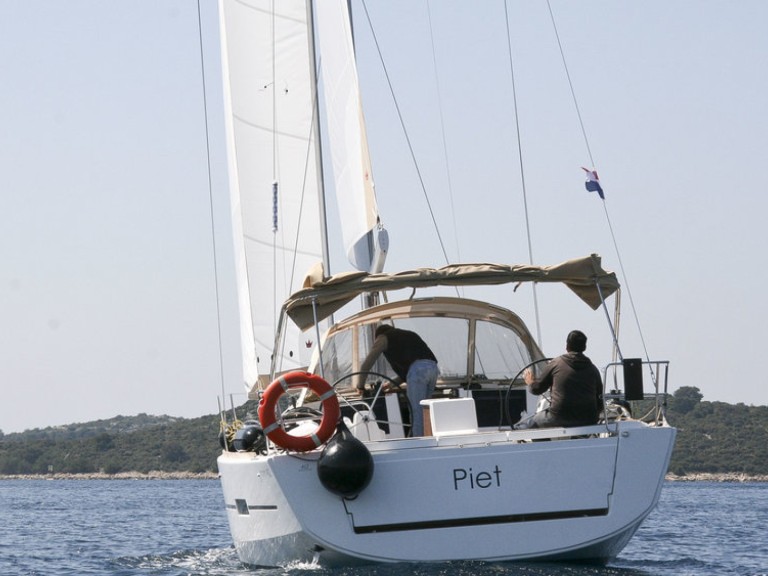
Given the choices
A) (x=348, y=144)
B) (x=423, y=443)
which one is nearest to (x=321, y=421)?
(x=423, y=443)

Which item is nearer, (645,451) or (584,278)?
(645,451)

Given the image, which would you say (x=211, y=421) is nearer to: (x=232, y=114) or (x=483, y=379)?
(x=232, y=114)

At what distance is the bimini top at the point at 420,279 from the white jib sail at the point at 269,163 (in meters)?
7.22

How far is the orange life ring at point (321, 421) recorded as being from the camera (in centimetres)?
967

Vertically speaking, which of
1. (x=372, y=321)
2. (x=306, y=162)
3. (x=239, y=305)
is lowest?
(x=372, y=321)

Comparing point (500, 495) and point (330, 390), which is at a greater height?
point (330, 390)

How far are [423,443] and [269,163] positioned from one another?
9.75 meters

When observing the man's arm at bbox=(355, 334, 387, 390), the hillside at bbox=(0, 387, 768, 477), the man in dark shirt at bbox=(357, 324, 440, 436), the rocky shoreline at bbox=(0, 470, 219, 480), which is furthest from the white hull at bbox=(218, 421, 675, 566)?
the rocky shoreline at bbox=(0, 470, 219, 480)

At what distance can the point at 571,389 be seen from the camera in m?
10.2

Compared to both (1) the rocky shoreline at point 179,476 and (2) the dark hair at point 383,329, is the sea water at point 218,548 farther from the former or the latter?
(1) the rocky shoreline at point 179,476

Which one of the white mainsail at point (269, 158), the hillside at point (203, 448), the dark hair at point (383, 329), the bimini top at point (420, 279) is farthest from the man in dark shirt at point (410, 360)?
the hillside at point (203, 448)

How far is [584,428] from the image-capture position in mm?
9922

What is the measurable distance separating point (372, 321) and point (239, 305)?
7.25 m

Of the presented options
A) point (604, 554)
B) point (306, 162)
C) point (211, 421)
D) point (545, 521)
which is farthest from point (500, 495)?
point (211, 421)
